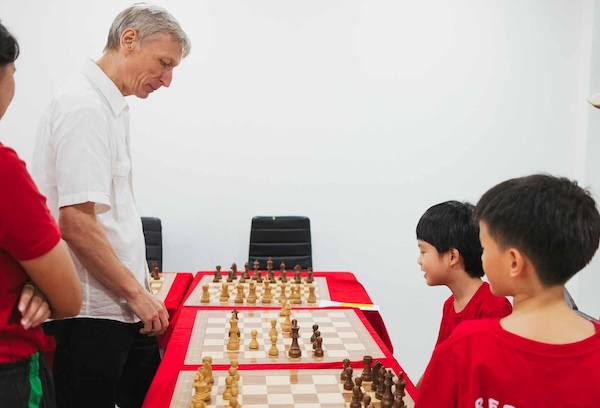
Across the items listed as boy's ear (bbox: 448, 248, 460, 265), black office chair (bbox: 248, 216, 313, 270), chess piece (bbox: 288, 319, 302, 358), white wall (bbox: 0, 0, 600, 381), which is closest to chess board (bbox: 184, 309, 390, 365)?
chess piece (bbox: 288, 319, 302, 358)

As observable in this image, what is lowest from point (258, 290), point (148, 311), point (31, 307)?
point (258, 290)

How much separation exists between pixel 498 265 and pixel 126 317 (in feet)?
3.91

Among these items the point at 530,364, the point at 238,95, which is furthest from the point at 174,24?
the point at 238,95

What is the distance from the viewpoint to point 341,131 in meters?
4.14

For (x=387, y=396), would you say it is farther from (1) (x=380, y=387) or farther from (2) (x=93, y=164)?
(2) (x=93, y=164)

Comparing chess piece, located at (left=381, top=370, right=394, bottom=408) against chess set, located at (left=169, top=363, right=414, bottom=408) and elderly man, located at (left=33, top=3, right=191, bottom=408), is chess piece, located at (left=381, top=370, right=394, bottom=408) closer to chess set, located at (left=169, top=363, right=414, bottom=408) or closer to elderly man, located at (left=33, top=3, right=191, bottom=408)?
chess set, located at (left=169, top=363, right=414, bottom=408)

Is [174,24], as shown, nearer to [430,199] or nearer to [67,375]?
[67,375]

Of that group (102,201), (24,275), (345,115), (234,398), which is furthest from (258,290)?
(345,115)

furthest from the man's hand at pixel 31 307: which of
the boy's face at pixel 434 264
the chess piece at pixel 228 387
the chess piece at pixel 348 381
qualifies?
the boy's face at pixel 434 264

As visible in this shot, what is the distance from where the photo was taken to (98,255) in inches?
66.5

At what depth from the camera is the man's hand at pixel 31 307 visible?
108 centimetres

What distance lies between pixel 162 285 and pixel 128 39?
4.36 feet

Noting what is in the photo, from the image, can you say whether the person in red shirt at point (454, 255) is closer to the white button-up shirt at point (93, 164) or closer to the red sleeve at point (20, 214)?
the white button-up shirt at point (93, 164)

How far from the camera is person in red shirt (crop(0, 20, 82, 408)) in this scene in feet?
3.28
